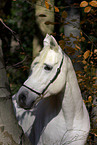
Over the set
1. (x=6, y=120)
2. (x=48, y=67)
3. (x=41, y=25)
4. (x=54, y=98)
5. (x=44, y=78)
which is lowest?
(x=54, y=98)

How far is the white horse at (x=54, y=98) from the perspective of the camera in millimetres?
2201

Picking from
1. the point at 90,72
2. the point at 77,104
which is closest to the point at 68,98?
the point at 77,104

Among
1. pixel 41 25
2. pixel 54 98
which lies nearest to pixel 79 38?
pixel 54 98

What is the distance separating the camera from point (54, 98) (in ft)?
8.10

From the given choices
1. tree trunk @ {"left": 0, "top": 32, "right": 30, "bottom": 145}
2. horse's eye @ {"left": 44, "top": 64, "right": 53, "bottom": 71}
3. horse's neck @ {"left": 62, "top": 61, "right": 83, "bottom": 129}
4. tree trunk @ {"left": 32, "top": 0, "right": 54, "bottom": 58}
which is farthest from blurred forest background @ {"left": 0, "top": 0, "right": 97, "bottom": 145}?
tree trunk @ {"left": 0, "top": 32, "right": 30, "bottom": 145}

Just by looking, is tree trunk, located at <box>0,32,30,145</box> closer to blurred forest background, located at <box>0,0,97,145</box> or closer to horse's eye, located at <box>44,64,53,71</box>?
horse's eye, located at <box>44,64,53,71</box>

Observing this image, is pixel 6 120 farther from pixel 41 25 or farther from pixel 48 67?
pixel 41 25

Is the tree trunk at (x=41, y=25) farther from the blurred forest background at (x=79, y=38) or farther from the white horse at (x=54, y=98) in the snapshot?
the white horse at (x=54, y=98)

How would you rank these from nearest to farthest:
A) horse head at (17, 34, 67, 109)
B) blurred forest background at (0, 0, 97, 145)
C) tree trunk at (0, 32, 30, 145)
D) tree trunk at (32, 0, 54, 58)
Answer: tree trunk at (0, 32, 30, 145), horse head at (17, 34, 67, 109), blurred forest background at (0, 0, 97, 145), tree trunk at (32, 0, 54, 58)

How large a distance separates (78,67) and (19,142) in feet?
8.01

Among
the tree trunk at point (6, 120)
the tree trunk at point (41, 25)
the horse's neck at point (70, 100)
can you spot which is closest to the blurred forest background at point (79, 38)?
the tree trunk at point (41, 25)

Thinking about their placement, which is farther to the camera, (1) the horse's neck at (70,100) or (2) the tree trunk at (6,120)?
(1) the horse's neck at (70,100)

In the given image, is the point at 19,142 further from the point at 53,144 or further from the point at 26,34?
the point at 26,34

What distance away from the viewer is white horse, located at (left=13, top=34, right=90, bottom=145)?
7.22ft
